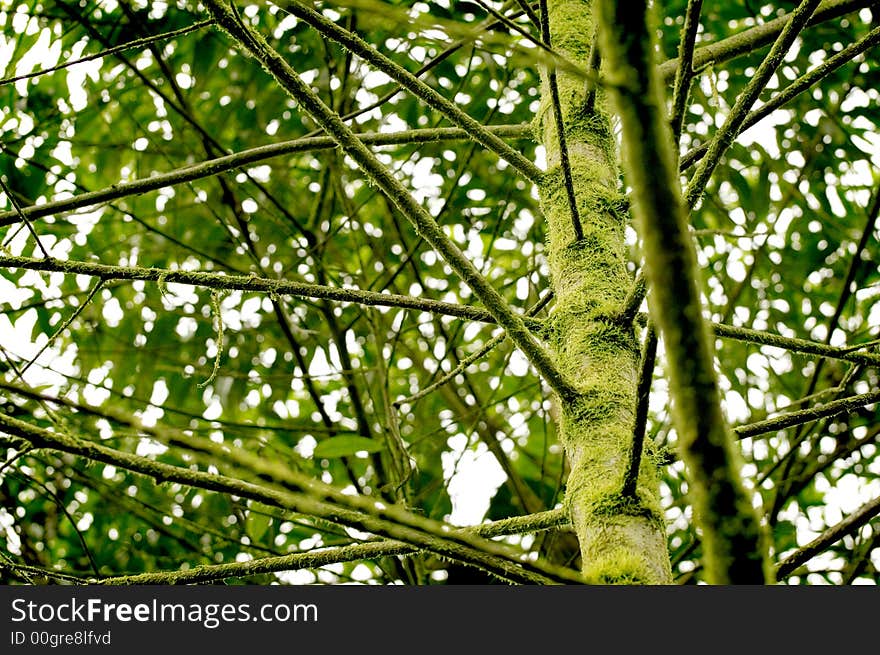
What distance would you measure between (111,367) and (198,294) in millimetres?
432

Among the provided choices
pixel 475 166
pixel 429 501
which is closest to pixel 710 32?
pixel 475 166

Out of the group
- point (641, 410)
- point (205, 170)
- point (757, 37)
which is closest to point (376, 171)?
point (641, 410)

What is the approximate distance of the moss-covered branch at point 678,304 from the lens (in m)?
0.44

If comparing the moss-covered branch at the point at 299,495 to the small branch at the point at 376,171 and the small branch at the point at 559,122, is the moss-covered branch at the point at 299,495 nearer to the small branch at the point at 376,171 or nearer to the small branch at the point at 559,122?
the small branch at the point at 376,171

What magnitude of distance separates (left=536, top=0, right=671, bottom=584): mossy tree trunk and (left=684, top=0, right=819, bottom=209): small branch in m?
0.20

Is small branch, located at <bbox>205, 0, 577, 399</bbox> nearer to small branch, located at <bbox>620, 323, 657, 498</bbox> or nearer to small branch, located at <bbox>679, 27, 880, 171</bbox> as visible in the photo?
small branch, located at <bbox>620, 323, 657, 498</bbox>

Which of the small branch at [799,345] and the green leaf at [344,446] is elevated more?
the green leaf at [344,446]

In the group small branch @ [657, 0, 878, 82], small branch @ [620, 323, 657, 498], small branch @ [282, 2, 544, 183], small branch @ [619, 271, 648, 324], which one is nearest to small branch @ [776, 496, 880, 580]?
small branch @ [620, 323, 657, 498]

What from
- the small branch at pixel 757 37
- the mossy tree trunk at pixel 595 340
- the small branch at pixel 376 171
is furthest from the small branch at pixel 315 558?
the small branch at pixel 757 37

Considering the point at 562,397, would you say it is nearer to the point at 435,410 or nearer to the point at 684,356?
the point at 684,356

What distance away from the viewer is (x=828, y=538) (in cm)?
92

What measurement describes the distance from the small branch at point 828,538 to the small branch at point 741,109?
0.45m

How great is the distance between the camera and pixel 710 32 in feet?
7.55

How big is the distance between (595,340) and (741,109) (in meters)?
0.36
